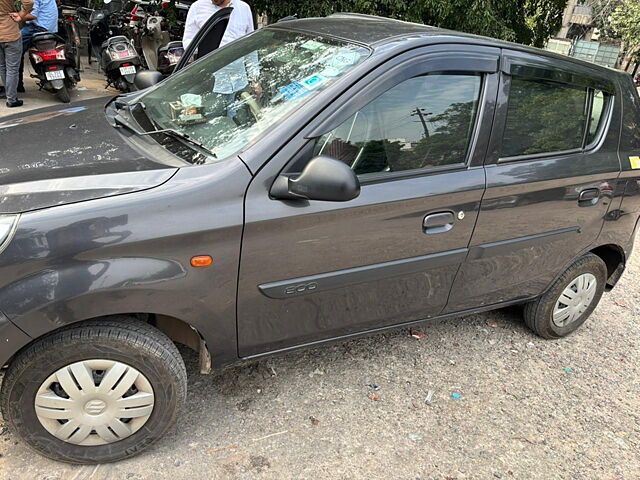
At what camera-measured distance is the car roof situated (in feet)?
8.39

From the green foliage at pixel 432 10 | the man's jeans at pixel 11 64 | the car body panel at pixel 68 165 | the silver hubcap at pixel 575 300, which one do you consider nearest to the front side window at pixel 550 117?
the silver hubcap at pixel 575 300

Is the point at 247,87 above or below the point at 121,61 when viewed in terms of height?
above

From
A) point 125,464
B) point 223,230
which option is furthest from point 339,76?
point 125,464

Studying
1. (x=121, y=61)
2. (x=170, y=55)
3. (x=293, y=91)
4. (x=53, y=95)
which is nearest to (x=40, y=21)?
(x=53, y=95)

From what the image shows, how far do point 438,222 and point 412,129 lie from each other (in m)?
0.46

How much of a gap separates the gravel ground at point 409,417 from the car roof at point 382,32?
1.50 metres

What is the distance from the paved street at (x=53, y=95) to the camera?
6.90 meters

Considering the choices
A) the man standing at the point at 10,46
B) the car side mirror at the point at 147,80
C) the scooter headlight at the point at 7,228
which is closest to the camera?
the scooter headlight at the point at 7,228

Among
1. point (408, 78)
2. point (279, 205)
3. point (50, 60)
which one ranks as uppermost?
point (408, 78)

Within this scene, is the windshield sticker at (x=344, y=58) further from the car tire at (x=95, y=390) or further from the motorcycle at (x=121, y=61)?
the motorcycle at (x=121, y=61)

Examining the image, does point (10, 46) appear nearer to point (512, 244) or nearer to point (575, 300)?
point (512, 244)

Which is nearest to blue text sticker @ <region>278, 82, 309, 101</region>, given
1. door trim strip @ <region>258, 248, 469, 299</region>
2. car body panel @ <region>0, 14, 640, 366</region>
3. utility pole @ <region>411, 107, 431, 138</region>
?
car body panel @ <region>0, 14, 640, 366</region>

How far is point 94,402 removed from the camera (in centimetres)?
217

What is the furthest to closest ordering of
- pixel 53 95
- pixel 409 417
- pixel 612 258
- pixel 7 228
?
pixel 53 95, pixel 612 258, pixel 409 417, pixel 7 228
